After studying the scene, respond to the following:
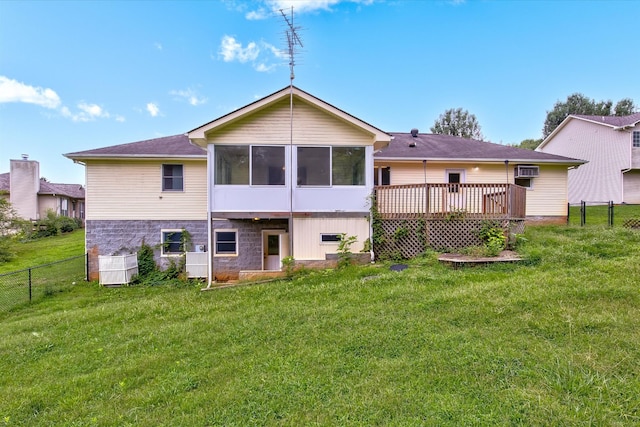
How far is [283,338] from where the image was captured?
4.19 meters

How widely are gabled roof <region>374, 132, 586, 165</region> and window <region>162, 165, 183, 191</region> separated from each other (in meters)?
7.71

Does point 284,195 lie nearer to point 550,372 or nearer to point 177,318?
point 177,318

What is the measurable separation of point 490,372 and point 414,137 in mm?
13272

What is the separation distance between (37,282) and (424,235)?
43.4 ft

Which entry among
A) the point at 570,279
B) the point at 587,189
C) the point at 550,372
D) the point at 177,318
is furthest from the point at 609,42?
the point at 177,318

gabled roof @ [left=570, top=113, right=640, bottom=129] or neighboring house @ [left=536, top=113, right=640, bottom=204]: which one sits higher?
gabled roof @ [left=570, top=113, right=640, bottom=129]

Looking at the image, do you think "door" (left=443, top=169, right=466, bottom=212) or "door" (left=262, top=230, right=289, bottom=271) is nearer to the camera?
"door" (left=443, top=169, right=466, bottom=212)

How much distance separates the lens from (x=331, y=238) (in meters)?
8.96

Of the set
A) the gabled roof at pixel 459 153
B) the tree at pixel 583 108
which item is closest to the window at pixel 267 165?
the gabled roof at pixel 459 153

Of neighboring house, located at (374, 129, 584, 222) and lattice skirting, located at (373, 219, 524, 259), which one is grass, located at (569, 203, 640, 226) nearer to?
neighboring house, located at (374, 129, 584, 222)

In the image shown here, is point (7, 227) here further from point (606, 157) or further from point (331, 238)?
point (606, 157)

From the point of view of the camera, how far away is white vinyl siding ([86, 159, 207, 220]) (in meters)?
10.8

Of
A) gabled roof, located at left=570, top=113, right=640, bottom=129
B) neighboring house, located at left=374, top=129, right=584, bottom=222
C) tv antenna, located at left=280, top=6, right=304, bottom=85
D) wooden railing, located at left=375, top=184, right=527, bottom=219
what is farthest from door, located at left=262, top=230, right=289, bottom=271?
gabled roof, located at left=570, top=113, right=640, bottom=129

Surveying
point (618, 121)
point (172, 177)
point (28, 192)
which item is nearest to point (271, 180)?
point (172, 177)
